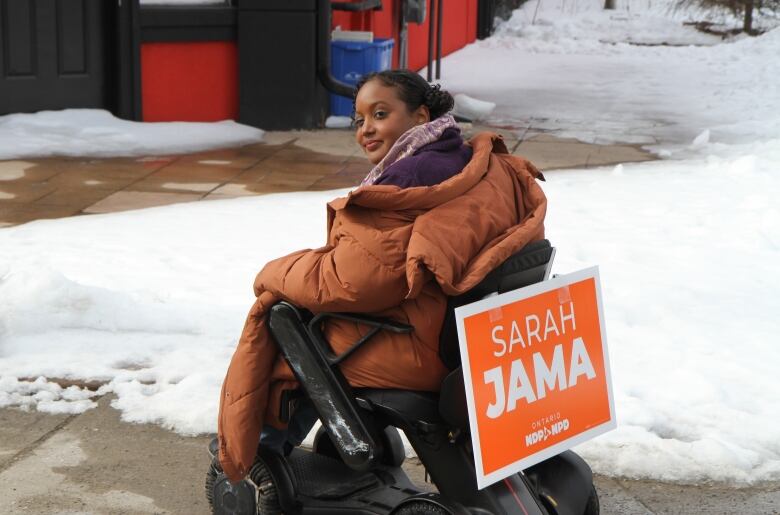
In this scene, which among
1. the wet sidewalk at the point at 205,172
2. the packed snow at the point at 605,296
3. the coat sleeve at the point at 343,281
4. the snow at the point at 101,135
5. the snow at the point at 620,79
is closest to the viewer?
the coat sleeve at the point at 343,281

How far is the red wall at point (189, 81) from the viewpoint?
33.6 feet

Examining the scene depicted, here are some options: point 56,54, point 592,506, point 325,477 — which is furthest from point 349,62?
point 592,506

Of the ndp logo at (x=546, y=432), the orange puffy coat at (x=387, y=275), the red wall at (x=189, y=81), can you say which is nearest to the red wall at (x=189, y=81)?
the red wall at (x=189, y=81)

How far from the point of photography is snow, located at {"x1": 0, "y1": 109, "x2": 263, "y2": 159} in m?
9.38

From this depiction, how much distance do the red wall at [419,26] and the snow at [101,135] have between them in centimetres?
216

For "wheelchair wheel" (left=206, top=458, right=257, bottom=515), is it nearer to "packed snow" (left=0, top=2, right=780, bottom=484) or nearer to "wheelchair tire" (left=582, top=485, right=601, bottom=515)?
"packed snow" (left=0, top=2, right=780, bottom=484)

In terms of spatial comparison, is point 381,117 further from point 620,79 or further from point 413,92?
point 620,79

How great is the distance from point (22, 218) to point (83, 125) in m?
2.76

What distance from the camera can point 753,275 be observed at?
6223 millimetres

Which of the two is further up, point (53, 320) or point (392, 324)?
point (392, 324)

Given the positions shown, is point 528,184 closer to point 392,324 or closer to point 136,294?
point 392,324

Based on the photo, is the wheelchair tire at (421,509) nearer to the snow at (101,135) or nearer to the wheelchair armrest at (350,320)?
the wheelchair armrest at (350,320)

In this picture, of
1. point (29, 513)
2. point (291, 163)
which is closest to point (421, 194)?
point (29, 513)

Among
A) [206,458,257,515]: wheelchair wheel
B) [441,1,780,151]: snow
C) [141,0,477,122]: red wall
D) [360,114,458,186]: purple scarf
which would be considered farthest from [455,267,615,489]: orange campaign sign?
[141,0,477,122]: red wall
